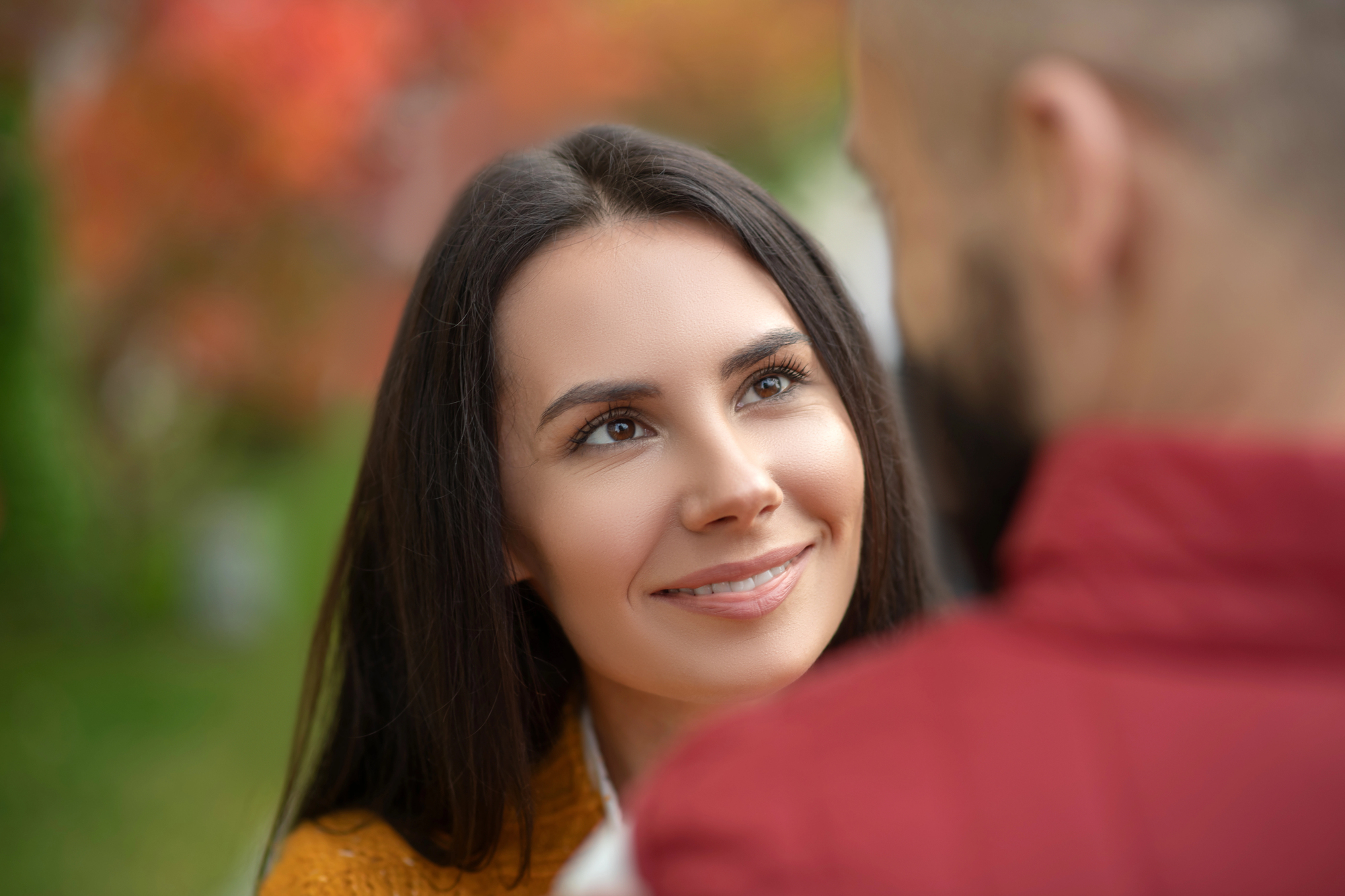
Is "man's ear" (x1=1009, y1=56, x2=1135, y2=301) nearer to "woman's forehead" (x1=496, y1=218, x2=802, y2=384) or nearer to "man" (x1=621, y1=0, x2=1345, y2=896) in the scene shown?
"man" (x1=621, y1=0, x2=1345, y2=896)

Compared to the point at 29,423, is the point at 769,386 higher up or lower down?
higher up

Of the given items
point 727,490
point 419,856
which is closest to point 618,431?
point 727,490

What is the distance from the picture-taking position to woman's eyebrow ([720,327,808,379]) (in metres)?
1.65

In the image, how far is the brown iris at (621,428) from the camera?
5.57 ft

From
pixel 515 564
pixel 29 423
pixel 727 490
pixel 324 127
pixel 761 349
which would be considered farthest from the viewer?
pixel 324 127

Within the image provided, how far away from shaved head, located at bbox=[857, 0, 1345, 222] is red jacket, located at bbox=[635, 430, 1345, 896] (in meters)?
0.19

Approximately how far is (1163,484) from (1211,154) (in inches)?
8.5

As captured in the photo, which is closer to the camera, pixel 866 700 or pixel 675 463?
pixel 866 700

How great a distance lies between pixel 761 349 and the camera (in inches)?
66.2

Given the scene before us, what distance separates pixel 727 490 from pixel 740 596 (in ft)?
0.54

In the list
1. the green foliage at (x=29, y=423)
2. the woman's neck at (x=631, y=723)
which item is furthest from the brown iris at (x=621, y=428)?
the green foliage at (x=29, y=423)

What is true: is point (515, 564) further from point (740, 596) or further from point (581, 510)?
point (740, 596)

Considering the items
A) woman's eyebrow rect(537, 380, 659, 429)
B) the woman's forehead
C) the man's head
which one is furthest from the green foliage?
the man's head

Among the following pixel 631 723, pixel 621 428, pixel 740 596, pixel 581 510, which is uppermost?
pixel 621 428
